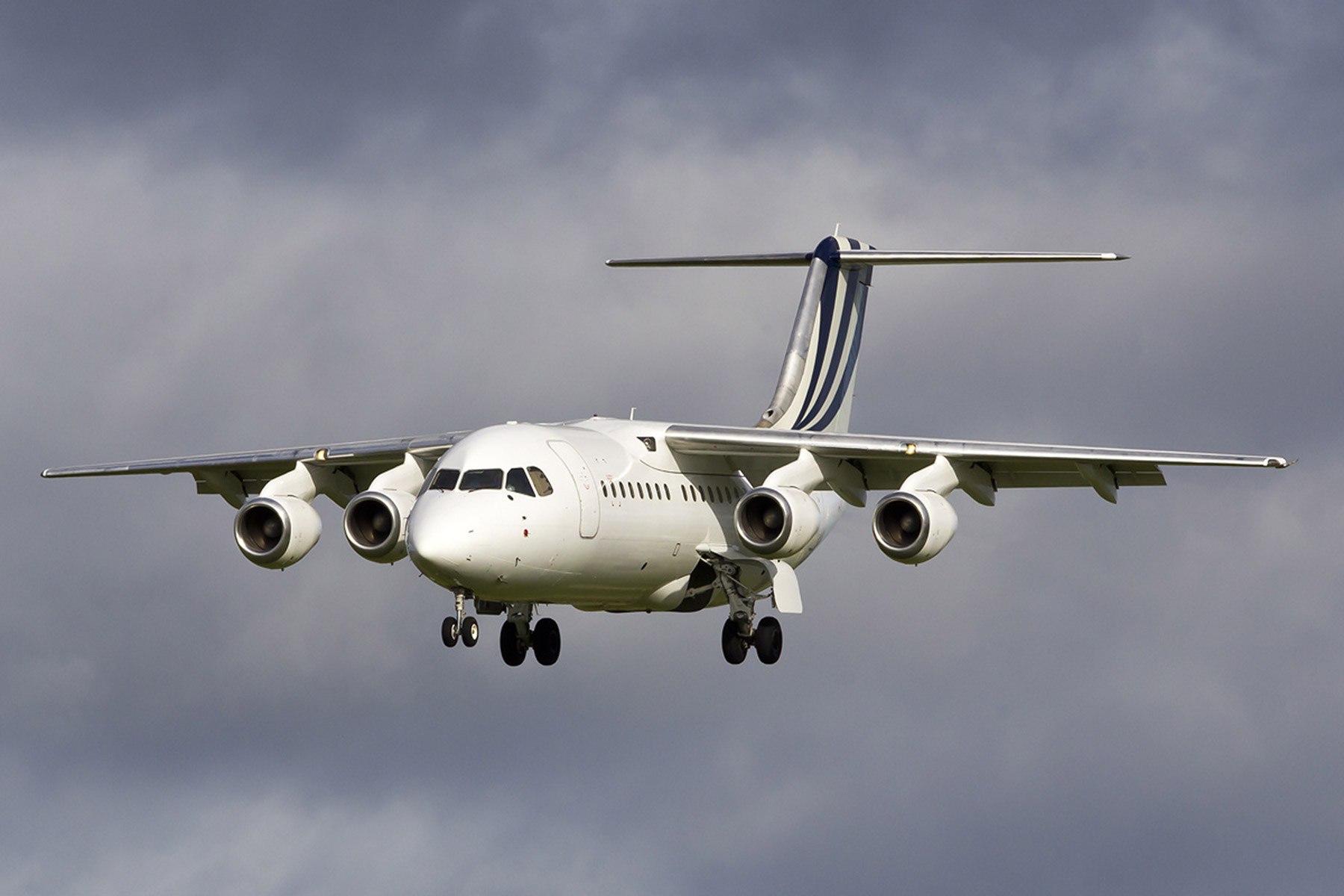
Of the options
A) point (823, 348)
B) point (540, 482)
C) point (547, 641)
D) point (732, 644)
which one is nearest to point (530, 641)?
point (547, 641)

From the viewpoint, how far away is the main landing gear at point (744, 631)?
26078 millimetres

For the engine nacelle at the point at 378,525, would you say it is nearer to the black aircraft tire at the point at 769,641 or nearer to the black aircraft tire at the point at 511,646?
the black aircraft tire at the point at 511,646

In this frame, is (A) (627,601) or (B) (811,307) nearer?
(A) (627,601)

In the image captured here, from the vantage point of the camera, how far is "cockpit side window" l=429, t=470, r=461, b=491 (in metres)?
22.3

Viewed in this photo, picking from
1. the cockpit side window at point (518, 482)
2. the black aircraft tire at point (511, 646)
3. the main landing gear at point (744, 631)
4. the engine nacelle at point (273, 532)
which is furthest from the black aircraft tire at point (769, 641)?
the engine nacelle at point (273, 532)

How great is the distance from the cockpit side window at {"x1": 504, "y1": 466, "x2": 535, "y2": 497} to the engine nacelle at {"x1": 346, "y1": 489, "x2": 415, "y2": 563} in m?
2.45

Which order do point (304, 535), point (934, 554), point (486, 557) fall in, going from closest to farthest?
point (486, 557)
point (934, 554)
point (304, 535)

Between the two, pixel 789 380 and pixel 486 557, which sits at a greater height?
pixel 789 380

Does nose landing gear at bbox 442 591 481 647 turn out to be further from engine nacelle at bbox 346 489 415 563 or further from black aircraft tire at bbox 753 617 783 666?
black aircraft tire at bbox 753 617 783 666

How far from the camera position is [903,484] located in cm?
2389

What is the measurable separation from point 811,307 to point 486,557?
8669 mm

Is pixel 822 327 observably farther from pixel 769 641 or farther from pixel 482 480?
pixel 482 480

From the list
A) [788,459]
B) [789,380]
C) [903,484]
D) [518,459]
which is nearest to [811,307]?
[789,380]

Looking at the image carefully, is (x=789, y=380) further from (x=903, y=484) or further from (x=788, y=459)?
(x=903, y=484)
